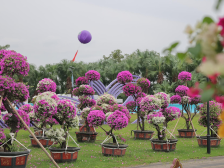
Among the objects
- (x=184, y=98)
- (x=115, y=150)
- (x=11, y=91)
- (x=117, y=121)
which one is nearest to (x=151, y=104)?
(x=117, y=121)

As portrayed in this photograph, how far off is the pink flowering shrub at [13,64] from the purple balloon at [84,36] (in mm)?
11001

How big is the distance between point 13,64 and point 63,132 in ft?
8.26

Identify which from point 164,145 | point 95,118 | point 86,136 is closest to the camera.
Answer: point 95,118

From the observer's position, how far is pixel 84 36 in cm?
1766

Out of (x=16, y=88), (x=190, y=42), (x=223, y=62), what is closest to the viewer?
(x=223, y=62)

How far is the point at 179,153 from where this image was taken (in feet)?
32.4

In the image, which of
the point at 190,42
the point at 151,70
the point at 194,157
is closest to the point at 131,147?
the point at 194,157

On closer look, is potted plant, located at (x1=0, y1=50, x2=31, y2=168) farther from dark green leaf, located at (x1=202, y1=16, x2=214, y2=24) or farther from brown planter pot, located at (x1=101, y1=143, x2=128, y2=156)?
dark green leaf, located at (x1=202, y1=16, x2=214, y2=24)

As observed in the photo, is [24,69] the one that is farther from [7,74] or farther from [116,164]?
[116,164]

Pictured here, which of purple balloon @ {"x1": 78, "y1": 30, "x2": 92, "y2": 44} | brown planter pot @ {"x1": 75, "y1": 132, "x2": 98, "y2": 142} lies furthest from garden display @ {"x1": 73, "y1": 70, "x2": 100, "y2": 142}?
purple balloon @ {"x1": 78, "y1": 30, "x2": 92, "y2": 44}

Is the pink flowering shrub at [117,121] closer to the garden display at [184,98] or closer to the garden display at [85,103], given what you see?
the garden display at [85,103]

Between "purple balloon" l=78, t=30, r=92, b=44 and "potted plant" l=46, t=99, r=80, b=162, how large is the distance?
10.4 meters

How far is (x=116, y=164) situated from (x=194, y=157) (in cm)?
305

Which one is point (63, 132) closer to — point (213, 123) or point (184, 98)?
point (213, 123)
